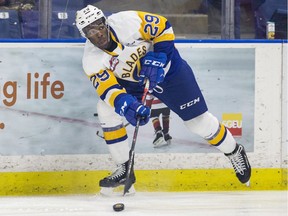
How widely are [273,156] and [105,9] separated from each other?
52.7 inches

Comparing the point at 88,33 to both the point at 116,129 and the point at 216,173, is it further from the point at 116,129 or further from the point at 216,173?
the point at 216,173

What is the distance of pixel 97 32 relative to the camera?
14.8ft

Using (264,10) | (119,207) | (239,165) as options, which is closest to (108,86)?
(119,207)

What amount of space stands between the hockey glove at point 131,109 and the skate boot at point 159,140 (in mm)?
711

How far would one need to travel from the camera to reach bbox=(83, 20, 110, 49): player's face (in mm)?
4512

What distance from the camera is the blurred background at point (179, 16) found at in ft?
17.2

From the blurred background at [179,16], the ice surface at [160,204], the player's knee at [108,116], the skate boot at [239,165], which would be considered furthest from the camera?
the blurred background at [179,16]

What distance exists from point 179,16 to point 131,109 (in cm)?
115

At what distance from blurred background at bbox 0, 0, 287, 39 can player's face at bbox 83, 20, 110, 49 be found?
0.72 meters

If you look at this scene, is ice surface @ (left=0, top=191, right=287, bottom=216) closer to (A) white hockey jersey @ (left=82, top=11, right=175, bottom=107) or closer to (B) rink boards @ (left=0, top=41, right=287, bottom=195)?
(B) rink boards @ (left=0, top=41, right=287, bottom=195)

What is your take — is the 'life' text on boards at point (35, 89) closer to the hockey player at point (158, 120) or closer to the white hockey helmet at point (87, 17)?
the hockey player at point (158, 120)

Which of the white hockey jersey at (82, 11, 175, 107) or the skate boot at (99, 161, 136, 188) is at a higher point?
the white hockey jersey at (82, 11, 175, 107)

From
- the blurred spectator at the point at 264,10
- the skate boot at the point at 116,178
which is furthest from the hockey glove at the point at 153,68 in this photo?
the blurred spectator at the point at 264,10

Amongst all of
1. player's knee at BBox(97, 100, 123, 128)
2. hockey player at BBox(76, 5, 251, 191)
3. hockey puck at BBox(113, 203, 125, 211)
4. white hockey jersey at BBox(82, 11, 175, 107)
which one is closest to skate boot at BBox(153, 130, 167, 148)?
hockey player at BBox(76, 5, 251, 191)
